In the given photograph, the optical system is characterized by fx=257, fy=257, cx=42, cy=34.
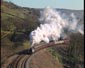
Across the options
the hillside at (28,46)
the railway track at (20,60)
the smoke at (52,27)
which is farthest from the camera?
the smoke at (52,27)

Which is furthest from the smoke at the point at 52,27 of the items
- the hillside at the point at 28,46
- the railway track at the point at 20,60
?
the railway track at the point at 20,60

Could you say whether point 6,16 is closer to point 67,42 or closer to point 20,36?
point 20,36

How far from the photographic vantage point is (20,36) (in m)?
42.9

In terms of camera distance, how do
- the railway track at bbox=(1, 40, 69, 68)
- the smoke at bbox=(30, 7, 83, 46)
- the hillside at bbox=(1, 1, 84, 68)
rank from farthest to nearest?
the smoke at bbox=(30, 7, 83, 46) < the hillside at bbox=(1, 1, 84, 68) < the railway track at bbox=(1, 40, 69, 68)

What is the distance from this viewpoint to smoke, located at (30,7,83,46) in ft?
135

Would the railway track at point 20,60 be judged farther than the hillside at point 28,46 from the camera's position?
No

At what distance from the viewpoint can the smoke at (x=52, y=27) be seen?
4122cm

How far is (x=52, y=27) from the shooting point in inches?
1794

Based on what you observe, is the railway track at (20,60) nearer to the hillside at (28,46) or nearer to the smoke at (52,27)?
the hillside at (28,46)

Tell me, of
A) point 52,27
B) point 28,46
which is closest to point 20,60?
point 28,46

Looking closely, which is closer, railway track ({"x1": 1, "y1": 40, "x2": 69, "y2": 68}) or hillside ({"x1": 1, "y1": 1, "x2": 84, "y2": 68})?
railway track ({"x1": 1, "y1": 40, "x2": 69, "y2": 68})

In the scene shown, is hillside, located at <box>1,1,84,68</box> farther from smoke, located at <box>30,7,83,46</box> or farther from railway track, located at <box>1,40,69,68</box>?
smoke, located at <box>30,7,83,46</box>

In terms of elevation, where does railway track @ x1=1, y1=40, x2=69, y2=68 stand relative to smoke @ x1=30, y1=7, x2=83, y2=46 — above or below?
below

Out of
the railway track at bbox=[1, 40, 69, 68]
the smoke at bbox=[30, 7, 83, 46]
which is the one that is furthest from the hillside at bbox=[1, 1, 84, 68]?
the smoke at bbox=[30, 7, 83, 46]
